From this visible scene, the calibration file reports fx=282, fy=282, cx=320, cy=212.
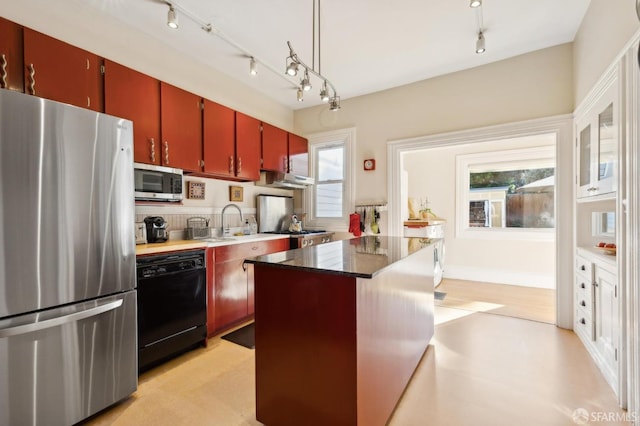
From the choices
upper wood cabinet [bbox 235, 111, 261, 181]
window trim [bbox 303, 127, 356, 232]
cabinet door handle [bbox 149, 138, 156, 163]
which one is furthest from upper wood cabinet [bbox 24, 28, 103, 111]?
window trim [bbox 303, 127, 356, 232]

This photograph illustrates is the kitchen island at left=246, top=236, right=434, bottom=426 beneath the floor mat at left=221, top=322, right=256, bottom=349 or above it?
above

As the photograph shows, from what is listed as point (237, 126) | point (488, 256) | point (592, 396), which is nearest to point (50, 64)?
point (237, 126)

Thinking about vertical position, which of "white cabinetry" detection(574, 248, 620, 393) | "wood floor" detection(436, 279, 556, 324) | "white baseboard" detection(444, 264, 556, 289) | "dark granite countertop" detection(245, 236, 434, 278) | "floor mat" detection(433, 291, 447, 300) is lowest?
"floor mat" detection(433, 291, 447, 300)

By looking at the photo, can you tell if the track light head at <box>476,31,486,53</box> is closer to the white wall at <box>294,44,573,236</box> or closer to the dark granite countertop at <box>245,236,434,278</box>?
the white wall at <box>294,44,573,236</box>

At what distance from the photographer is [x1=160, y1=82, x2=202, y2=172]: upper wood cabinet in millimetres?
2527

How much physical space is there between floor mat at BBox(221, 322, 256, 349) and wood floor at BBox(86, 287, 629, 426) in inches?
3.3

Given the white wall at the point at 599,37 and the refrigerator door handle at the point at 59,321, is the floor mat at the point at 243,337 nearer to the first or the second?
the refrigerator door handle at the point at 59,321

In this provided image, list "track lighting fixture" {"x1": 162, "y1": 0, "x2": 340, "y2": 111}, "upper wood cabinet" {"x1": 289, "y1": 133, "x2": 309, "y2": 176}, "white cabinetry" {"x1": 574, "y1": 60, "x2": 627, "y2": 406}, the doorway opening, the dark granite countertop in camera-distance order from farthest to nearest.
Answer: "upper wood cabinet" {"x1": 289, "y1": 133, "x2": 309, "y2": 176} < the doorway opening < "track lighting fixture" {"x1": 162, "y1": 0, "x2": 340, "y2": 111} < "white cabinetry" {"x1": 574, "y1": 60, "x2": 627, "y2": 406} < the dark granite countertop

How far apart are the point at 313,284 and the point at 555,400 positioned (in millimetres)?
1772

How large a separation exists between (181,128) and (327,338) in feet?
7.71

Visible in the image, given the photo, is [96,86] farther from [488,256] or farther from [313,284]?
[488,256]

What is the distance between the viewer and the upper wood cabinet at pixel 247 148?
329 centimetres

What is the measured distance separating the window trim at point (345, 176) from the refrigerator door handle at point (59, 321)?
117 inches

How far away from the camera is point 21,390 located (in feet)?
4.52
